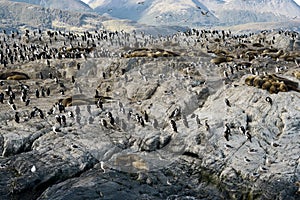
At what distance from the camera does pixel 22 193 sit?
27.9m

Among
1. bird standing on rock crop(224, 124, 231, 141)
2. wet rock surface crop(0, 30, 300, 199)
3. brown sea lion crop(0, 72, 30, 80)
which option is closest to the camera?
wet rock surface crop(0, 30, 300, 199)

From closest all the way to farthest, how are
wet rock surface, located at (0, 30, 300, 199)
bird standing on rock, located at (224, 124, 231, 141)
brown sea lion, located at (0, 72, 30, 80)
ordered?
wet rock surface, located at (0, 30, 300, 199) → bird standing on rock, located at (224, 124, 231, 141) → brown sea lion, located at (0, 72, 30, 80)

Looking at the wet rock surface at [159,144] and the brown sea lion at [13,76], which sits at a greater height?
the brown sea lion at [13,76]

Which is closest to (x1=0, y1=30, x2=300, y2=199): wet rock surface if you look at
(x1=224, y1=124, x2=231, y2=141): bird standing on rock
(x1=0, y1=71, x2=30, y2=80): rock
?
(x1=224, y1=124, x2=231, y2=141): bird standing on rock

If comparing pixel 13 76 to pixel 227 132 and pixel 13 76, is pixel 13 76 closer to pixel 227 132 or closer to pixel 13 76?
pixel 13 76

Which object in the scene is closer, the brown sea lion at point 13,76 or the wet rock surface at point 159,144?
the wet rock surface at point 159,144

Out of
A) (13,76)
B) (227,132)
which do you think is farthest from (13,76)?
(227,132)

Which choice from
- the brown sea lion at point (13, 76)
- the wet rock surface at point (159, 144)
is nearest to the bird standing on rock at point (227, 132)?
the wet rock surface at point (159, 144)

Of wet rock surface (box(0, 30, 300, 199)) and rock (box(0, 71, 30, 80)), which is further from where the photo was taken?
rock (box(0, 71, 30, 80))

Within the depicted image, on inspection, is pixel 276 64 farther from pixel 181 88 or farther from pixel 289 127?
pixel 289 127

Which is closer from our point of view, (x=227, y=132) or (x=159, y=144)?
(x=227, y=132)

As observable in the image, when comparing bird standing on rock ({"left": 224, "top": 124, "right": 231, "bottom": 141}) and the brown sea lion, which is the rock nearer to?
the brown sea lion

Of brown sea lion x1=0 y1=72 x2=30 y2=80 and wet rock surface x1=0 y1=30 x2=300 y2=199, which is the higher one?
brown sea lion x1=0 y1=72 x2=30 y2=80

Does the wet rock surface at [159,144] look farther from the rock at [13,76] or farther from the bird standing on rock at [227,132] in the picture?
the rock at [13,76]
